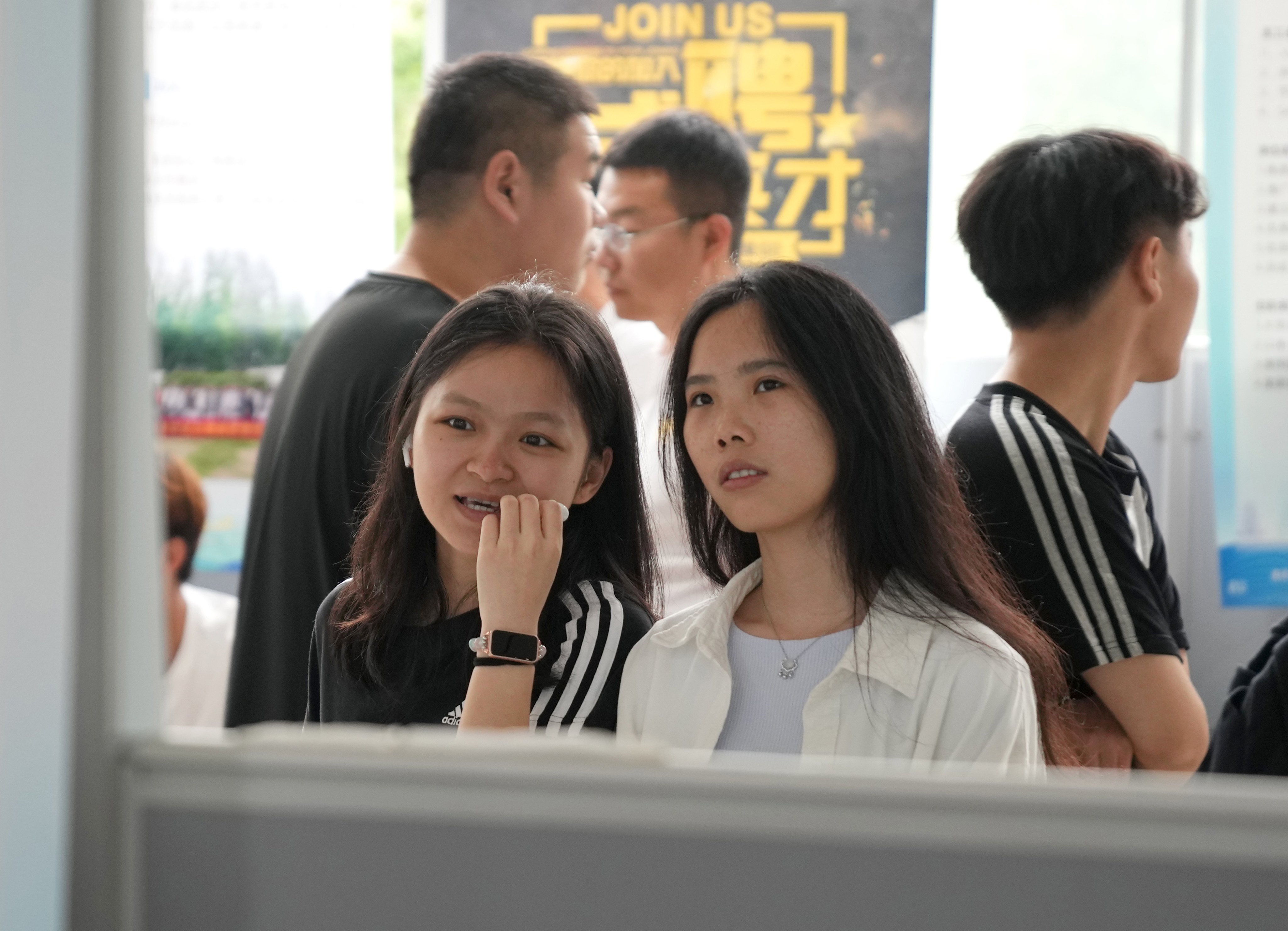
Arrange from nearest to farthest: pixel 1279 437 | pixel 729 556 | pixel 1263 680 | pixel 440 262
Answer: pixel 729 556
pixel 1263 680
pixel 440 262
pixel 1279 437

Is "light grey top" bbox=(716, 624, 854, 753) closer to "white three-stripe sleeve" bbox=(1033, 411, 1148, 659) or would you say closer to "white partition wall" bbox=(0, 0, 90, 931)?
"white three-stripe sleeve" bbox=(1033, 411, 1148, 659)

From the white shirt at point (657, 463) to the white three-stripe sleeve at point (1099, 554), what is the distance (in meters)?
0.40

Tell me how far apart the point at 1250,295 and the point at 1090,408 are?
141 centimetres

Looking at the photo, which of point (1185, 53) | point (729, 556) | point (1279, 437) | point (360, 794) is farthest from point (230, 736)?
point (1185, 53)

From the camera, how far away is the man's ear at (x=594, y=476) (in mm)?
1277

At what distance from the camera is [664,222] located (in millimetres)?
2223

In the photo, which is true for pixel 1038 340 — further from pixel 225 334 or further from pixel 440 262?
pixel 225 334

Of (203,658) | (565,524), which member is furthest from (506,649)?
(203,658)

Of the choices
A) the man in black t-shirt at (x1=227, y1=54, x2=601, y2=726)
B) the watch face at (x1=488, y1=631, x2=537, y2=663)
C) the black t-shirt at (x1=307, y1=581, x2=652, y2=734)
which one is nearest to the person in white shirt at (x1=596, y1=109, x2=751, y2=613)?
the man in black t-shirt at (x1=227, y1=54, x2=601, y2=726)

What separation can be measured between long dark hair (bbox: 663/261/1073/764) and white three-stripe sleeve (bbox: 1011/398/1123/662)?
0.10 m

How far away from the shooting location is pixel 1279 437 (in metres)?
2.52

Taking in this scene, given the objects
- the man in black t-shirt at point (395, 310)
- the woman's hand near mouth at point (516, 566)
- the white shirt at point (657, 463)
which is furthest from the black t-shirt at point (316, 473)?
the woman's hand near mouth at point (516, 566)

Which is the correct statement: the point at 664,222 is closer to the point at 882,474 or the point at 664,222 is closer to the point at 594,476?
the point at 594,476

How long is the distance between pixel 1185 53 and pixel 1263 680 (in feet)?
5.83
